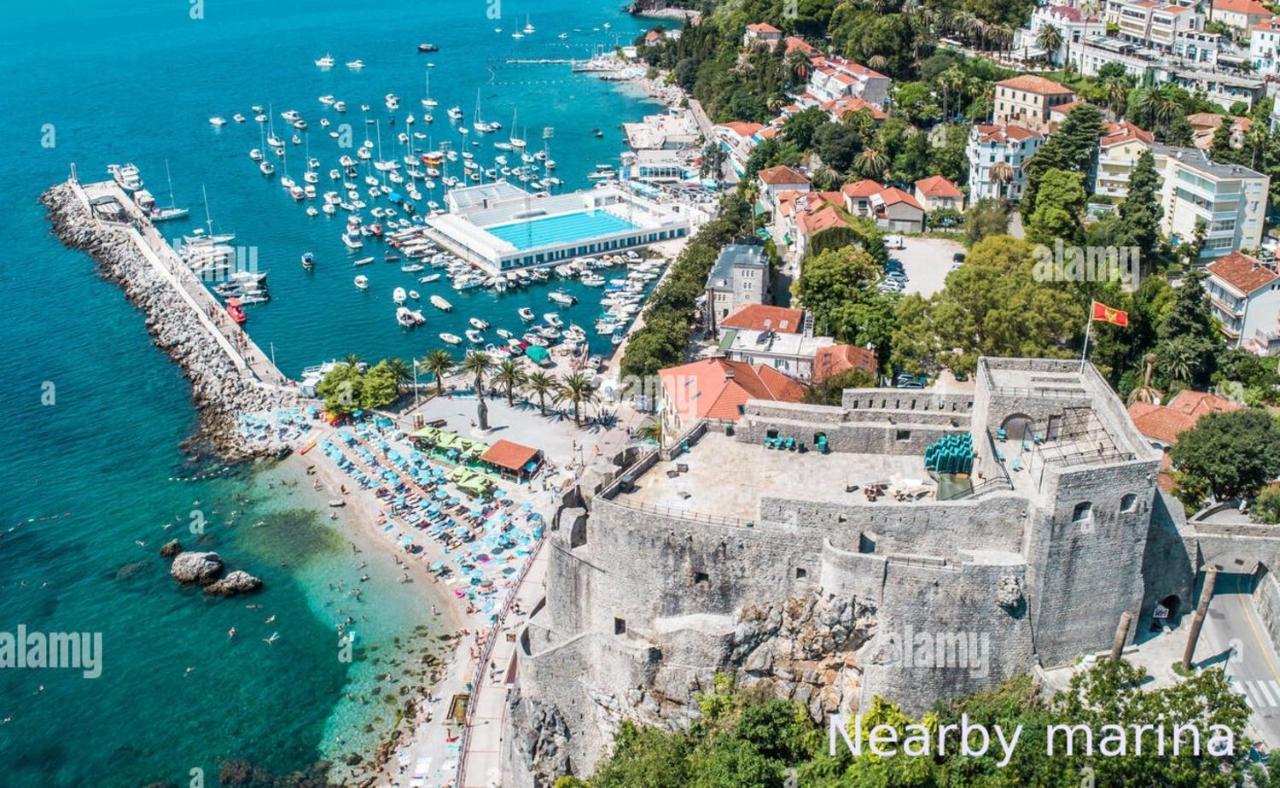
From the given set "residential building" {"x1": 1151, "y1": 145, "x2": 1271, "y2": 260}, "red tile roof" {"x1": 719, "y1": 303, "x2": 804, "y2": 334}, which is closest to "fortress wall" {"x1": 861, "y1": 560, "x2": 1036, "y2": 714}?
"red tile roof" {"x1": 719, "y1": 303, "x2": 804, "y2": 334}

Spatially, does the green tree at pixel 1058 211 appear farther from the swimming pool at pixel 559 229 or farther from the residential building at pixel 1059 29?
the residential building at pixel 1059 29

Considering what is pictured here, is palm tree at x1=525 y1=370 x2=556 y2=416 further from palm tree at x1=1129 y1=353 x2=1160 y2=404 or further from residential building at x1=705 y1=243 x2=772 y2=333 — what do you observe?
palm tree at x1=1129 y1=353 x2=1160 y2=404

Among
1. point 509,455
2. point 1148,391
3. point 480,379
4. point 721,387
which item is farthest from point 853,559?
point 480,379

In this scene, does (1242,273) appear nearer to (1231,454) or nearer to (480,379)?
(1231,454)

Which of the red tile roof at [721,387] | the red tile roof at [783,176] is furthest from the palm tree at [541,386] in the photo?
the red tile roof at [783,176]

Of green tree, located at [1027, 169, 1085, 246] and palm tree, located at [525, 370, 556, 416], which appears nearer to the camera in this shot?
palm tree, located at [525, 370, 556, 416]
